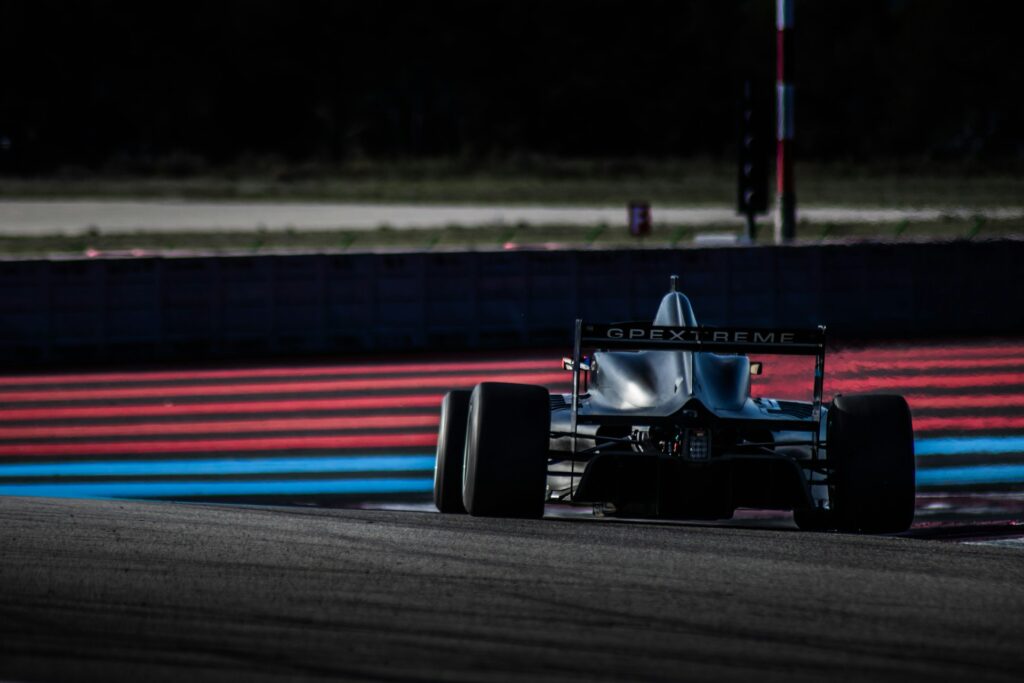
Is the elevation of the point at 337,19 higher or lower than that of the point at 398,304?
higher

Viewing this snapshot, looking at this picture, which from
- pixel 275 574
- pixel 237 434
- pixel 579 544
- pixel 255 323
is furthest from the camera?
pixel 255 323

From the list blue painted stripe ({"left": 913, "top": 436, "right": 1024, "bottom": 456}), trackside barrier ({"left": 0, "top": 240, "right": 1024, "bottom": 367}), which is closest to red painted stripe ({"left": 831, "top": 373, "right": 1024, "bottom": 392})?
blue painted stripe ({"left": 913, "top": 436, "right": 1024, "bottom": 456})

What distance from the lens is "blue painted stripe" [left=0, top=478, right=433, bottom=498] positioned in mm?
10625

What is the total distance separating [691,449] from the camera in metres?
8.09

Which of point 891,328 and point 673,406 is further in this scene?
point 891,328

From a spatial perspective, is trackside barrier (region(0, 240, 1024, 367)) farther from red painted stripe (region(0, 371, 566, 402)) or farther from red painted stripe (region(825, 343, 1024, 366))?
red painted stripe (region(0, 371, 566, 402))

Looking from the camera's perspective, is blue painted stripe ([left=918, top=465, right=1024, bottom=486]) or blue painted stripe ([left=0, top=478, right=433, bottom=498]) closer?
blue painted stripe ([left=0, top=478, right=433, bottom=498])

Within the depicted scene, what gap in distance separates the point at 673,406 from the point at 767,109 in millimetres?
14699

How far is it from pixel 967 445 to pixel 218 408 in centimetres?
601

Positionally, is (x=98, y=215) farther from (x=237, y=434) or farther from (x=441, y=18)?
(x=441, y=18)

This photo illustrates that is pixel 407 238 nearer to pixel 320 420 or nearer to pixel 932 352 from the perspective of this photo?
pixel 932 352

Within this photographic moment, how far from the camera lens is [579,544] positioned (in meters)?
7.81

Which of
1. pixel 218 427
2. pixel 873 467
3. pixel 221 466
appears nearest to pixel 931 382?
pixel 218 427

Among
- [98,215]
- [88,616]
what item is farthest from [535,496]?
[98,215]
